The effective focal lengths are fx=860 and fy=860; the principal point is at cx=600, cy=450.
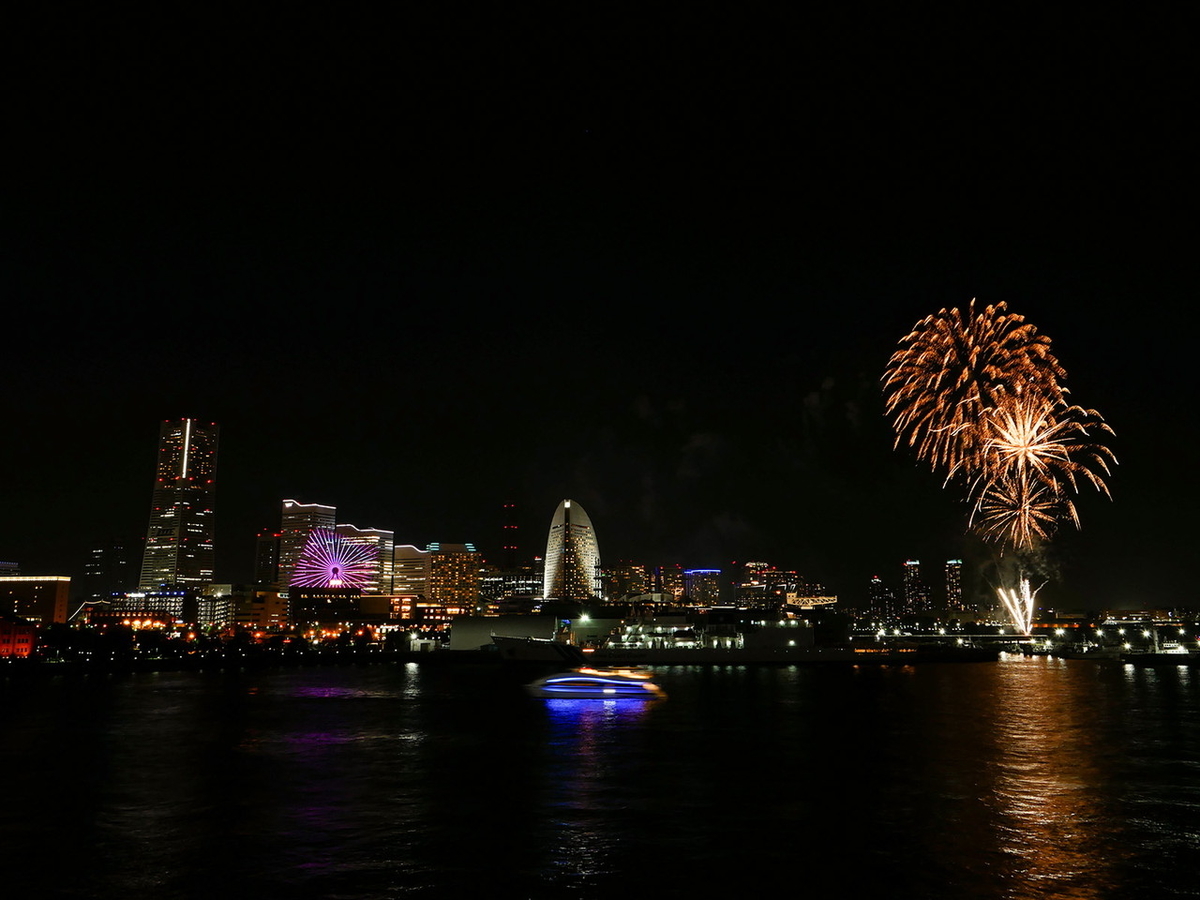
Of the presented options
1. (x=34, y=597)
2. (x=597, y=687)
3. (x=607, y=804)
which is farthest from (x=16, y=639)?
(x=607, y=804)

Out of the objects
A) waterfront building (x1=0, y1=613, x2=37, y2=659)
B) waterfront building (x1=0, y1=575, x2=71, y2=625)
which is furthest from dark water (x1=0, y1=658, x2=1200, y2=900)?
waterfront building (x1=0, y1=575, x2=71, y2=625)

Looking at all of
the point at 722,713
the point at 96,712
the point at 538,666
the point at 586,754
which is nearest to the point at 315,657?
the point at 538,666

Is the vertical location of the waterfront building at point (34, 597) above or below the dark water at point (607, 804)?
above

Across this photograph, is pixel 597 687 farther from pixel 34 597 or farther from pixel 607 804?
pixel 34 597

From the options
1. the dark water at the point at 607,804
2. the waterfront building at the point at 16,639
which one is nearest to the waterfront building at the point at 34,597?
→ the waterfront building at the point at 16,639

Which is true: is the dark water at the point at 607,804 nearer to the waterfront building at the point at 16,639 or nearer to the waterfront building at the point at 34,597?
the waterfront building at the point at 16,639

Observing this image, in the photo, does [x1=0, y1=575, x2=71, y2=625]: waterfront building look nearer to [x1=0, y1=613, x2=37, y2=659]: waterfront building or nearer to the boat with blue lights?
[x1=0, y1=613, x2=37, y2=659]: waterfront building
